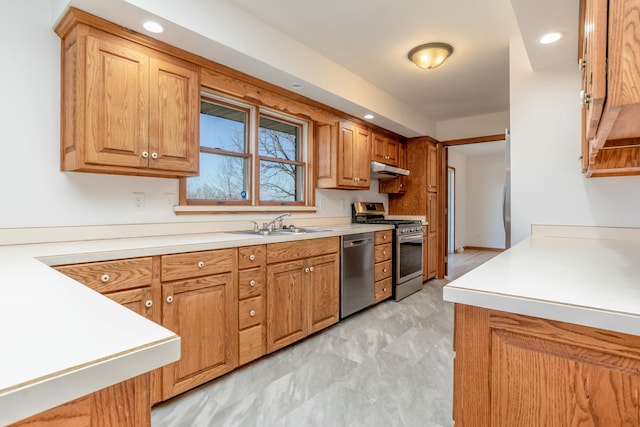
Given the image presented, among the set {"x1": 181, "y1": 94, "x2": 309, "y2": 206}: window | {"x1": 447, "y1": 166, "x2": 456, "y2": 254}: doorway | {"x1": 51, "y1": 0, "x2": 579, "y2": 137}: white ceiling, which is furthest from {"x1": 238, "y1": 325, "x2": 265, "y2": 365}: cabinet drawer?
{"x1": 447, "y1": 166, "x2": 456, "y2": 254}: doorway

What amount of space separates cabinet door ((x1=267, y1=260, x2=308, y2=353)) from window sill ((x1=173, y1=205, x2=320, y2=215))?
2.15ft

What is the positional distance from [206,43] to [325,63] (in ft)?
3.99

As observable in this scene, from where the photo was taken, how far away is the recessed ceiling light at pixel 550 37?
187 cm

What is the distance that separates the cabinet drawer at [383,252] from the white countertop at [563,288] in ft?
7.14

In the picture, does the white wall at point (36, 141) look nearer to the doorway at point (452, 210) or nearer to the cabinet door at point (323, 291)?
the cabinet door at point (323, 291)

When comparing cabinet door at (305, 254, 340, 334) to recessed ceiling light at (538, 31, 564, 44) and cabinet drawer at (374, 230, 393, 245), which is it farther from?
recessed ceiling light at (538, 31, 564, 44)

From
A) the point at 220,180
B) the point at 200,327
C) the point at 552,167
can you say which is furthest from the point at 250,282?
the point at 552,167

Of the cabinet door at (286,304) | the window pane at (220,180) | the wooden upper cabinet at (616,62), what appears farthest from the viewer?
the window pane at (220,180)

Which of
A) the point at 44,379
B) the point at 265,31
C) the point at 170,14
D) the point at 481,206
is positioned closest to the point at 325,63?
the point at 265,31

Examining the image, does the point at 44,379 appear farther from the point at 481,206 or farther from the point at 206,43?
the point at 481,206

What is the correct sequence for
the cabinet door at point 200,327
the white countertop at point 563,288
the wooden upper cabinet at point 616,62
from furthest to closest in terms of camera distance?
the cabinet door at point 200,327, the white countertop at point 563,288, the wooden upper cabinet at point 616,62

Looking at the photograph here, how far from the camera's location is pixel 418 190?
4715 millimetres

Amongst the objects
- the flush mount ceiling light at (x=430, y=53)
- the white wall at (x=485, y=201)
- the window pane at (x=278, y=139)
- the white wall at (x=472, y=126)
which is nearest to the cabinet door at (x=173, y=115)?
the window pane at (x=278, y=139)

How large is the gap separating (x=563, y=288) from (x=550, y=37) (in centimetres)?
180
